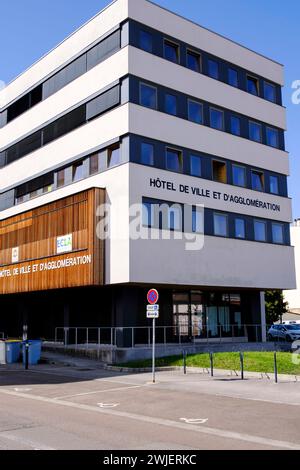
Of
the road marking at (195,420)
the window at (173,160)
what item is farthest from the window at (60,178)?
the road marking at (195,420)

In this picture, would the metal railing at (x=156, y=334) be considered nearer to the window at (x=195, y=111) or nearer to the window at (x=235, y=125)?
the window at (x=195, y=111)

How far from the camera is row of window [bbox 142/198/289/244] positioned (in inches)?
1059

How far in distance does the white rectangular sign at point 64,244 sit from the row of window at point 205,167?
18.1 ft

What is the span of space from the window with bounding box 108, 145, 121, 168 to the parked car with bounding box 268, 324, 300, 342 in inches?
853

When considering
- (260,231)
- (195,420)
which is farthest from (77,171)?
(195,420)

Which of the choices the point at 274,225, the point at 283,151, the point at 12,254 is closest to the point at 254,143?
the point at 283,151

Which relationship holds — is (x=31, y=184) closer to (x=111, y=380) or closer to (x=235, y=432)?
(x=111, y=380)

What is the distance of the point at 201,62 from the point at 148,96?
5005mm

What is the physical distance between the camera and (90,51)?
30109 millimetres

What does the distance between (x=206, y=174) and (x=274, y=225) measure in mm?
6519

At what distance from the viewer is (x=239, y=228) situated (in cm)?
3139

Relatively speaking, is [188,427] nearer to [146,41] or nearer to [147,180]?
[147,180]

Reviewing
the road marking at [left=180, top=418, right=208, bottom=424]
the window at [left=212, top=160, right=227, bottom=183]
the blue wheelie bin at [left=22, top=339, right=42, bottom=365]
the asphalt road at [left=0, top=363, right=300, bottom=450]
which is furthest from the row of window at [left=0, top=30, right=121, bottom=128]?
the road marking at [left=180, top=418, right=208, bottom=424]

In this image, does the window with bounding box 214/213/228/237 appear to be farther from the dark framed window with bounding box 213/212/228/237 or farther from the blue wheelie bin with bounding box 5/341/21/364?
the blue wheelie bin with bounding box 5/341/21/364
